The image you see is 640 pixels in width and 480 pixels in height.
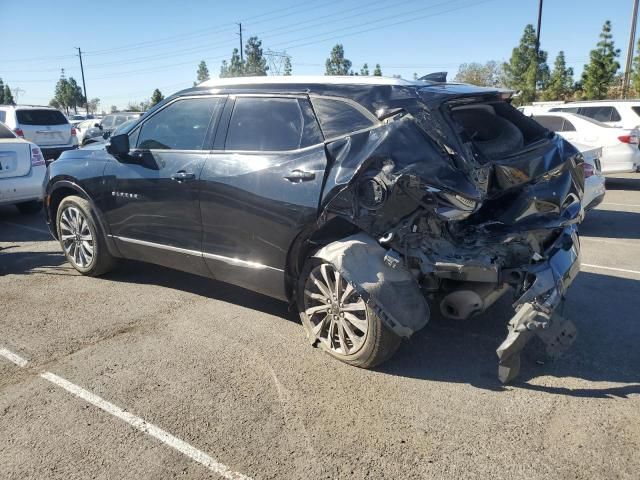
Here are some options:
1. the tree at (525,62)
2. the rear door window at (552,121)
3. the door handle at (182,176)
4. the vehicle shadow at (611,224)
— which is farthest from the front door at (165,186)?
the tree at (525,62)

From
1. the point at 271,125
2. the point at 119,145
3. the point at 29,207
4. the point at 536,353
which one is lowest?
the point at 536,353

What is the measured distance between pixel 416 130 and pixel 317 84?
0.95 m

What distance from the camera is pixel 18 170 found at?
7.61 metres

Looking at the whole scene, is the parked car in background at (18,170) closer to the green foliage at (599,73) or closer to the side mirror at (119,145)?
the side mirror at (119,145)

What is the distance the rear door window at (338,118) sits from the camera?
3.42 meters

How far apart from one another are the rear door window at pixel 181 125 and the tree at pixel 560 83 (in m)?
41.6

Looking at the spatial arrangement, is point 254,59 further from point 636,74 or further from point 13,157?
point 13,157

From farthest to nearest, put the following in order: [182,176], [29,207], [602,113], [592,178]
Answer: [602,113], [29,207], [592,178], [182,176]

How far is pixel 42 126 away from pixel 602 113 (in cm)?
1481

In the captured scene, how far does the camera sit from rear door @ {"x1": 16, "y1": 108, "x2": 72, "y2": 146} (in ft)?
45.2

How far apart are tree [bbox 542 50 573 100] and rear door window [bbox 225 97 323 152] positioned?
41.6 meters

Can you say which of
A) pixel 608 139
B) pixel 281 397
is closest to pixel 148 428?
pixel 281 397

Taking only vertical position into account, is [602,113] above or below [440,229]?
above

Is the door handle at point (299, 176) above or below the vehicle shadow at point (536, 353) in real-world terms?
above
